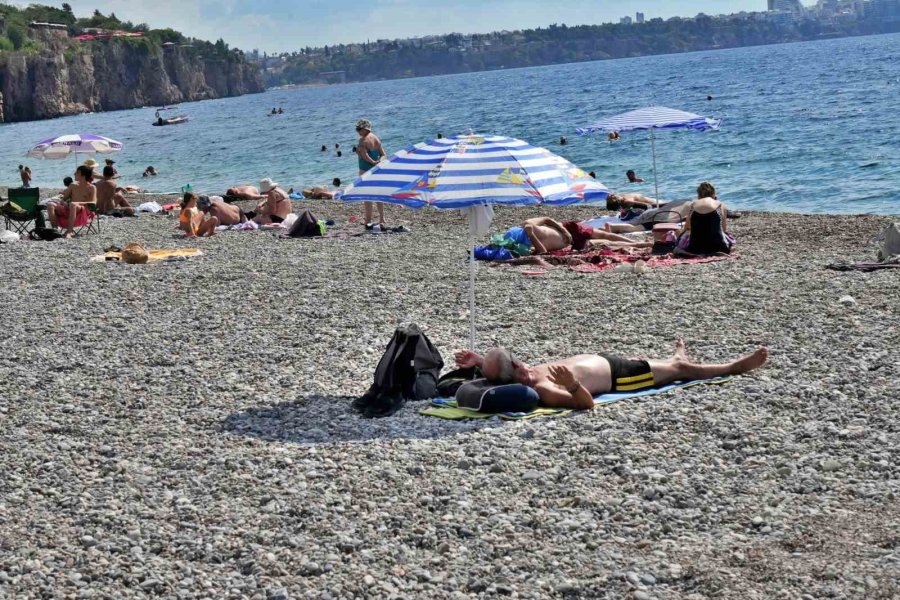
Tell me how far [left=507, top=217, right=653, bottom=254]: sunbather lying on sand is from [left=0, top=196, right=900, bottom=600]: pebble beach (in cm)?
188

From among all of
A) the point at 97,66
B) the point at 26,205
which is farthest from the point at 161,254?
the point at 97,66

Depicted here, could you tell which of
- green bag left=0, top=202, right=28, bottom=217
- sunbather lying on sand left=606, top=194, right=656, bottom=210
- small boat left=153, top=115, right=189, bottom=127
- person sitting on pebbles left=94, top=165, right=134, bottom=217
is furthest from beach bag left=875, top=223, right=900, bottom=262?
small boat left=153, top=115, right=189, bottom=127

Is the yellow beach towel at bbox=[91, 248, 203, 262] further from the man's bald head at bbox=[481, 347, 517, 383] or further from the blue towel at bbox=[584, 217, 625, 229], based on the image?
the man's bald head at bbox=[481, 347, 517, 383]

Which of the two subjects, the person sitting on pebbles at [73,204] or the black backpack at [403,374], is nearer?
the black backpack at [403,374]

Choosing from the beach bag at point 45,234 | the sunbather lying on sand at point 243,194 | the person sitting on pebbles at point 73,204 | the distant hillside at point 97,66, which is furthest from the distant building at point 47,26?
the beach bag at point 45,234

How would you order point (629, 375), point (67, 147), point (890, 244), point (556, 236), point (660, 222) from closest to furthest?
point (629, 375)
point (890, 244)
point (556, 236)
point (660, 222)
point (67, 147)

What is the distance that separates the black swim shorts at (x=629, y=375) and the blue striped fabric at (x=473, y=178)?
1.02m

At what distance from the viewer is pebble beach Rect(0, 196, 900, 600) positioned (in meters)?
4.32

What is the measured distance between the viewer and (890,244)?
414 inches

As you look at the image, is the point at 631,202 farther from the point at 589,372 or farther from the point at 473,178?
the point at 473,178

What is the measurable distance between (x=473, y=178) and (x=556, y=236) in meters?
5.93

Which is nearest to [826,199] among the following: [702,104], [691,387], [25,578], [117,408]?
[691,387]

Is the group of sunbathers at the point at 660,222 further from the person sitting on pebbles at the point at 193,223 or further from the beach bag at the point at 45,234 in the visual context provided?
the beach bag at the point at 45,234

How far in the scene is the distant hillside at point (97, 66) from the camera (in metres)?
111
